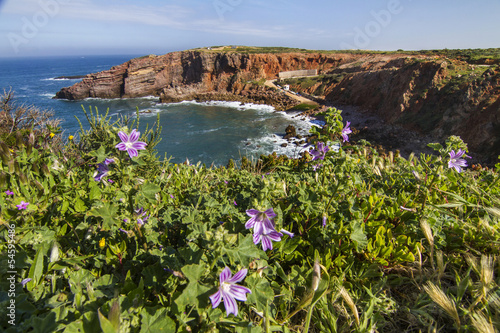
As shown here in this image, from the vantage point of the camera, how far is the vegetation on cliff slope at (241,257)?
1329 mm

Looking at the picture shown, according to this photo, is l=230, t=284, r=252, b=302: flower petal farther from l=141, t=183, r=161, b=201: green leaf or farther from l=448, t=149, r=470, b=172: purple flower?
l=448, t=149, r=470, b=172: purple flower

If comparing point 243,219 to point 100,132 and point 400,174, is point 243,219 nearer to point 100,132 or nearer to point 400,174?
point 400,174

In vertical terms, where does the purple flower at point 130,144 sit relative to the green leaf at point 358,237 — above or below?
above

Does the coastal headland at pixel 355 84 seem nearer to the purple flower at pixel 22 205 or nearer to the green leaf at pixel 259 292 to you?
the green leaf at pixel 259 292

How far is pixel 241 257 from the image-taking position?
127 cm

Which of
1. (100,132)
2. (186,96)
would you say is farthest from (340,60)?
(100,132)

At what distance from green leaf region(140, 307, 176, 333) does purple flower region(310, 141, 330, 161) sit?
182 cm

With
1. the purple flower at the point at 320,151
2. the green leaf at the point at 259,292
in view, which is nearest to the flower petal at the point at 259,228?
the green leaf at the point at 259,292

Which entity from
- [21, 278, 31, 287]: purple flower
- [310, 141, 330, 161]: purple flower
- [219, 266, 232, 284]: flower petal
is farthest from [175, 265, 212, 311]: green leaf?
[310, 141, 330, 161]: purple flower

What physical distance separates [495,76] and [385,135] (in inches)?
406

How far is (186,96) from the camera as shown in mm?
53219

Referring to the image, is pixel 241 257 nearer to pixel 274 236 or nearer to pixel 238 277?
pixel 238 277

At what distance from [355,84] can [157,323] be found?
150 ft

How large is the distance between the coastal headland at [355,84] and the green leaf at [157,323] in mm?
26589
